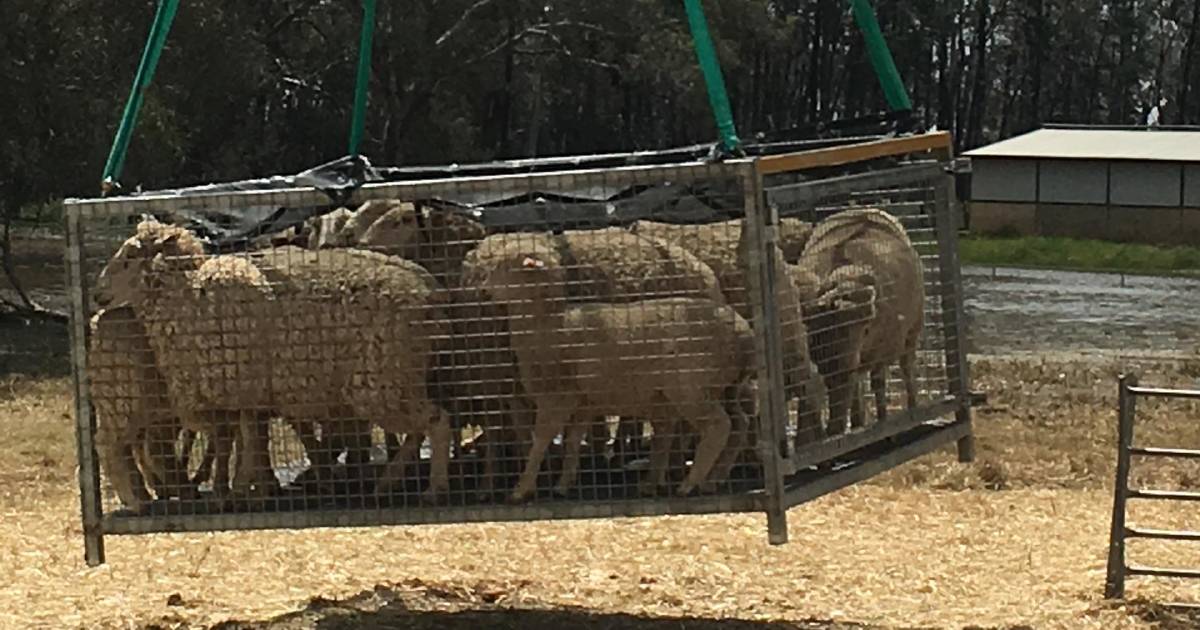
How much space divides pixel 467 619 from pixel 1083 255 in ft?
99.9

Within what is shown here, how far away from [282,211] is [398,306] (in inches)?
22.7

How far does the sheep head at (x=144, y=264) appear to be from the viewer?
6.59m

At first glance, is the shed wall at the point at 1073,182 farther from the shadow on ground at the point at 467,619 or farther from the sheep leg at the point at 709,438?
the sheep leg at the point at 709,438

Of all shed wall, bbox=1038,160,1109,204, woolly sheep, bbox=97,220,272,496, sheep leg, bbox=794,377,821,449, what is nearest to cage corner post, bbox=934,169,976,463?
sheep leg, bbox=794,377,821,449

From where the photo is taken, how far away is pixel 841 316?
6754mm

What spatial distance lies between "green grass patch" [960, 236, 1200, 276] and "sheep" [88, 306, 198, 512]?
2769 cm

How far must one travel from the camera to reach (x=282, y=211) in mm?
6602

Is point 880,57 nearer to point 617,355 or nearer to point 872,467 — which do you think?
point 872,467

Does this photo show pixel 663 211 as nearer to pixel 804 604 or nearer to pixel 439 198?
pixel 439 198

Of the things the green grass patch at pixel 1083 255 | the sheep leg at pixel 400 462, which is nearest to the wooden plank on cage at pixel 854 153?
the sheep leg at pixel 400 462

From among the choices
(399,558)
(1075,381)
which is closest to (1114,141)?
(1075,381)

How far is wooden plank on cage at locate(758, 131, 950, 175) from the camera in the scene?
6008mm

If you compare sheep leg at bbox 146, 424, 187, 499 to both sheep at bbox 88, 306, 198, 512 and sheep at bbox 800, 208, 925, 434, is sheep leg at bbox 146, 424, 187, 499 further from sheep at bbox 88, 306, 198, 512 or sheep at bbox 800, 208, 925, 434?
sheep at bbox 800, 208, 925, 434

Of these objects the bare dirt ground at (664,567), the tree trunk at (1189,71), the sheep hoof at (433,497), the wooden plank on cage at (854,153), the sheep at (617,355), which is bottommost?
the bare dirt ground at (664,567)
